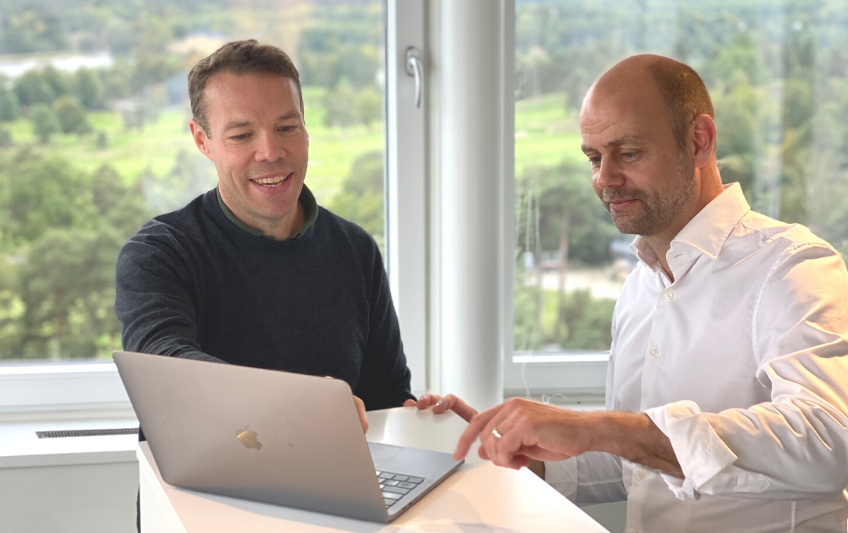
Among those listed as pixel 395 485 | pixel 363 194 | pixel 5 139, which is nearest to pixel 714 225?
pixel 395 485

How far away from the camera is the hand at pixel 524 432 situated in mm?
1097

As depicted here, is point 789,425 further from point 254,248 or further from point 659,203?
point 254,248

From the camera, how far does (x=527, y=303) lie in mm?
2598

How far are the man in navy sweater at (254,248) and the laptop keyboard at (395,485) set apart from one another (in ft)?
1.70

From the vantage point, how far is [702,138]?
5.17 feet

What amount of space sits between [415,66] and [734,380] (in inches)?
54.1

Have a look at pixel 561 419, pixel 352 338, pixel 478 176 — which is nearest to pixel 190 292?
pixel 352 338

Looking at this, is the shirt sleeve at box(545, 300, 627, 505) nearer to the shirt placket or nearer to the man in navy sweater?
the shirt placket

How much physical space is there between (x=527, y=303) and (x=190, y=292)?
1315 mm

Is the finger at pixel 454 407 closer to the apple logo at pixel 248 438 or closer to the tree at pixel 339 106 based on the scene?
the apple logo at pixel 248 438

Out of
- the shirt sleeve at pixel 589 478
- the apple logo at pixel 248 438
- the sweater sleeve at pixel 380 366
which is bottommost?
the shirt sleeve at pixel 589 478

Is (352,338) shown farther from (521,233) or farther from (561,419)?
(521,233)

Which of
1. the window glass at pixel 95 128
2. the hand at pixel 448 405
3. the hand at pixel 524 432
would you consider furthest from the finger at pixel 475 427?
the window glass at pixel 95 128

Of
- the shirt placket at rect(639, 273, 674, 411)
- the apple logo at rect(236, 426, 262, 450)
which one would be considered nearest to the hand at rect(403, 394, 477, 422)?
the shirt placket at rect(639, 273, 674, 411)
